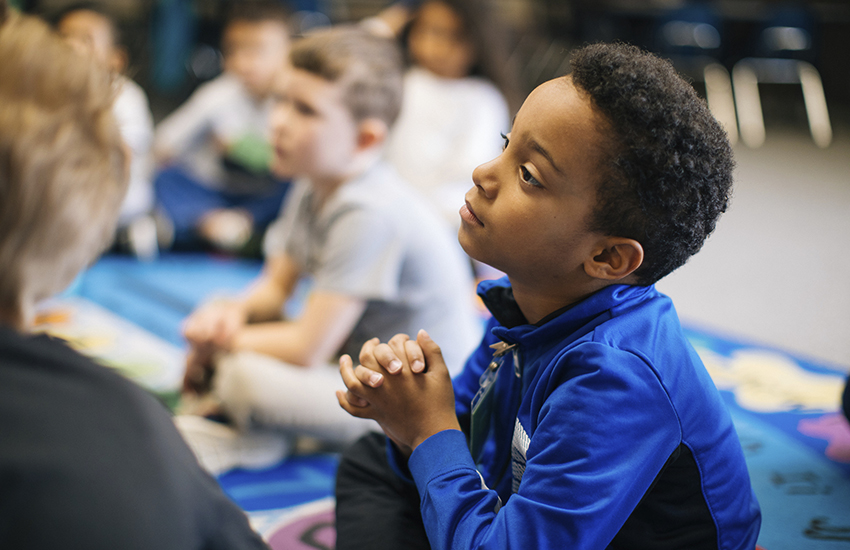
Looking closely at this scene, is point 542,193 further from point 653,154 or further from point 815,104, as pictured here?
point 815,104

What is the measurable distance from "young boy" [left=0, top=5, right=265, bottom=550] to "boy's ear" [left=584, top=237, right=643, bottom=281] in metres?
0.36

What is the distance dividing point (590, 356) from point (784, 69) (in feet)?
17.3

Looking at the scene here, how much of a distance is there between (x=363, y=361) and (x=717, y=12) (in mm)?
4934

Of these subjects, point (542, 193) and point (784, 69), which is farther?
point (784, 69)

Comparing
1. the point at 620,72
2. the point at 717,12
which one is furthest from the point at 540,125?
the point at 717,12

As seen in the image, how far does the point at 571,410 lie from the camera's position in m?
0.53

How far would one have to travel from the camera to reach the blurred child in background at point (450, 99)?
6.83 ft

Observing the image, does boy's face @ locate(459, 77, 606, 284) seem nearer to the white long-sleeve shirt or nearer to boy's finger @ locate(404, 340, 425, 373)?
boy's finger @ locate(404, 340, 425, 373)

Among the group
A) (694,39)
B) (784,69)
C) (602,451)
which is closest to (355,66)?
(602,451)

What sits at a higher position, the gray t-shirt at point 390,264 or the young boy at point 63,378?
the young boy at point 63,378

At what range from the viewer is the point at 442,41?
2105 millimetres

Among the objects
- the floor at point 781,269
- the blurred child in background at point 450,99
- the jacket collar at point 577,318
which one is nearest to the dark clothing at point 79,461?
the jacket collar at point 577,318

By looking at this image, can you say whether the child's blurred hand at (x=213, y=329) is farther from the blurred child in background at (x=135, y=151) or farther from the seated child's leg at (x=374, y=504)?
the blurred child in background at (x=135, y=151)

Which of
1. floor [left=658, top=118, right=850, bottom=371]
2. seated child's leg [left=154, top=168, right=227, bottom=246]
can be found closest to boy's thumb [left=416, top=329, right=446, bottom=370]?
floor [left=658, top=118, right=850, bottom=371]
